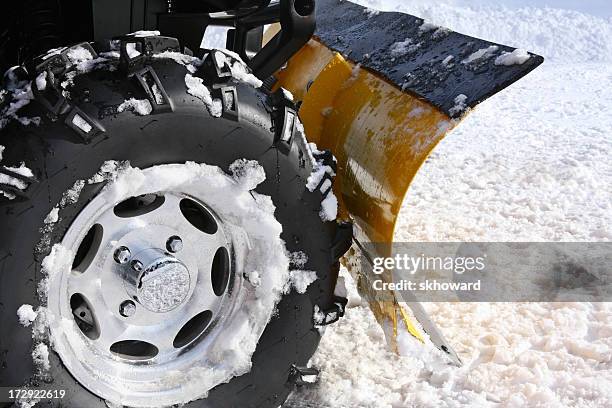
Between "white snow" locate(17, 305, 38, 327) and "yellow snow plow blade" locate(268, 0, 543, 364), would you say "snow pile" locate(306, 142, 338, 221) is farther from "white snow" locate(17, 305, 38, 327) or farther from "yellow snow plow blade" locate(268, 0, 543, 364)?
"white snow" locate(17, 305, 38, 327)

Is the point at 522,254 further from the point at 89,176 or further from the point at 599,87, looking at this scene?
the point at 599,87

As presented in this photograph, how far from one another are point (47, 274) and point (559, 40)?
1037cm

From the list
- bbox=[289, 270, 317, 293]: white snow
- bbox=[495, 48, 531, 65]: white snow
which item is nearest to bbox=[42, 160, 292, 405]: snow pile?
bbox=[289, 270, 317, 293]: white snow

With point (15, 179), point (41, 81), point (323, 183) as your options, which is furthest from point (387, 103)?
point (15, 179)

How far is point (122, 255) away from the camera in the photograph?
2.04 metres

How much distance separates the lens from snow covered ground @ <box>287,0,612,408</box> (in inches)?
104

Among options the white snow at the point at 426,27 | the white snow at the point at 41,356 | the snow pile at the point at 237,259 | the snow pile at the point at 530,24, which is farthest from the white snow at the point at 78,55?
the snow pile at the point at 530,24

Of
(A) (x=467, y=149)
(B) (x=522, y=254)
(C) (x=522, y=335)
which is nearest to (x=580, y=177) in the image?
(A) (x=467, y=149)

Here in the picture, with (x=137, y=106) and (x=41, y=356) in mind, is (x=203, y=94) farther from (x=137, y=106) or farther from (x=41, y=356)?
→ (x=41, y=356)

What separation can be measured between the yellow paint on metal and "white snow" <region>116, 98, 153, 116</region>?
3.28ft

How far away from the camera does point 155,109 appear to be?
6.22 ft

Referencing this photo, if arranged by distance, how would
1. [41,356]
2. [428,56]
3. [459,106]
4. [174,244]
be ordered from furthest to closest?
[428,56]
[459,106]
[174,244]
[41,356]

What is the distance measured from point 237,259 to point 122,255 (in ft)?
1.27

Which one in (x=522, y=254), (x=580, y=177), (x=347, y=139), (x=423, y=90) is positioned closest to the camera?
(x=423, y=90)
